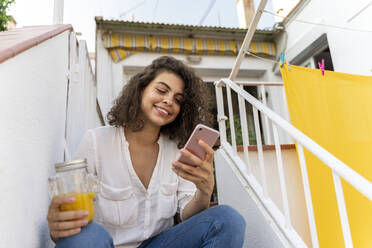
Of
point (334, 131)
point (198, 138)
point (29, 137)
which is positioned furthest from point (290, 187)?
point (29, 137)

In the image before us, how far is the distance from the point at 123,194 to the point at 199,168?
0.36m

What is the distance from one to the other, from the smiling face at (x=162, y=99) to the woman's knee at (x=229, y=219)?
486 millimetres

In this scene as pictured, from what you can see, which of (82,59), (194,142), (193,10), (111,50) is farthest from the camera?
(193,10)

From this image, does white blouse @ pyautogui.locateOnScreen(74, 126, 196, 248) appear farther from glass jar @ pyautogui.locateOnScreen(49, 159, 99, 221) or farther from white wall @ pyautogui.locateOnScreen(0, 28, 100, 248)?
glass jar @ pyautogui.locateOnScreen(49, 159, 99, 221)

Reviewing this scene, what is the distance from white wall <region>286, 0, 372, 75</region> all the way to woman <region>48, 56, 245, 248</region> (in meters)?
2.22

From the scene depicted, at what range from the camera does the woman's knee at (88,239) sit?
78 centimetres

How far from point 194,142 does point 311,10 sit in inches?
131

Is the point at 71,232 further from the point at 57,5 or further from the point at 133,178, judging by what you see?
Answer: the point at 57,5

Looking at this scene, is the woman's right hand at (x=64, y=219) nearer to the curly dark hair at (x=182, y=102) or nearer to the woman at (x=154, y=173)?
the woman at (x=154, y=173)

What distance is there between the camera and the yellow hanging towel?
6.31 feet

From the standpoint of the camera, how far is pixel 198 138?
3.41 feet

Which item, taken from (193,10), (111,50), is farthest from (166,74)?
(193,10)

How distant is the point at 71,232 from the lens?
77 centimetres

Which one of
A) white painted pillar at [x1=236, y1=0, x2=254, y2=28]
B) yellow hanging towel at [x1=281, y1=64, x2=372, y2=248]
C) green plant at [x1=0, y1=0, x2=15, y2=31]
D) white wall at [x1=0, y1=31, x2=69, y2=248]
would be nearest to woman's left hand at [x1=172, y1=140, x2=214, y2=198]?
white wall at [x1=0, y1=31, x2=69, y2=248]
